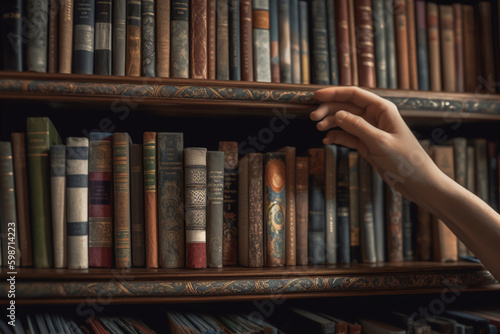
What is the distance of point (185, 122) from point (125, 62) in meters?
0.27

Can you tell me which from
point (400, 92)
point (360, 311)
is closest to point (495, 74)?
point (400, 92)

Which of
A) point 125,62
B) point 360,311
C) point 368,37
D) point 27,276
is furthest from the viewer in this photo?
point 360,311

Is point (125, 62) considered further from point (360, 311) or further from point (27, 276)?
point (360, 311)

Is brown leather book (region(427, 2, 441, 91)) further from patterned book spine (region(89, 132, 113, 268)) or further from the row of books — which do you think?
patterned book spine (region(89, 132, 113, 268))

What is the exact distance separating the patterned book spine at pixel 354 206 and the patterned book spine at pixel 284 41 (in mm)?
251

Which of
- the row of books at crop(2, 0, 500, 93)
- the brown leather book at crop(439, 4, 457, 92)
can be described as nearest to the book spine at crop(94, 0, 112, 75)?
the row of books at crop(2, 0, 500, 93)

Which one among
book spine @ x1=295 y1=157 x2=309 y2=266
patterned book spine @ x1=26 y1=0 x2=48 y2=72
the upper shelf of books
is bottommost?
book spine @ x1=295 y1=157 x2=309 y2=266

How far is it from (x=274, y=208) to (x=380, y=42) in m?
0.50

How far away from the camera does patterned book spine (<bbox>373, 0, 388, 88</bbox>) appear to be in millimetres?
1107

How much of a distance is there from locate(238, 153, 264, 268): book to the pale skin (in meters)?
0.18

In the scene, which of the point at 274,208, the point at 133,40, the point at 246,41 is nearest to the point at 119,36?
the point at 133,40

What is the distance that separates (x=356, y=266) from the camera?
1012 millimetres

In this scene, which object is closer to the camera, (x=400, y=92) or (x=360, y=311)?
(x=400, y=92)

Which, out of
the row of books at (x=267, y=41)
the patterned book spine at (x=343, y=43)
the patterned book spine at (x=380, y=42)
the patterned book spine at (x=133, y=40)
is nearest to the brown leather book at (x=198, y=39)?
the row of books at (x=267, y=41)
